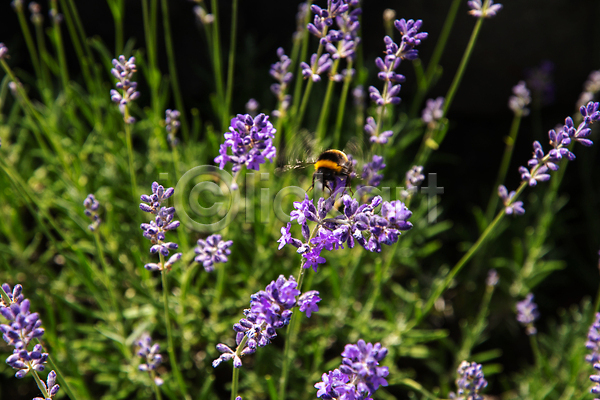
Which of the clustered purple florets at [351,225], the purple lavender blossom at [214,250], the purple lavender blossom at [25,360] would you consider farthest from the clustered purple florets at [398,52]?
the purple lavender blossom at [25,360]

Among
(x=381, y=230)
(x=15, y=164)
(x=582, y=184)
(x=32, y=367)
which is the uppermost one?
(x=582, y=184)

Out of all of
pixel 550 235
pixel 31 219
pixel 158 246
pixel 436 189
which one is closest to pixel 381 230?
pixel 158 246

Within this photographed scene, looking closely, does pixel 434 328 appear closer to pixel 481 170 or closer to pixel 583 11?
pixel 481 170

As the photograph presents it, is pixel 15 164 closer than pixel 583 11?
Yes

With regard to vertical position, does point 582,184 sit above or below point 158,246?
above

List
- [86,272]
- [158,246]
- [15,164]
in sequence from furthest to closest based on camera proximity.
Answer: [15,164] < [86,272] < [158,246]

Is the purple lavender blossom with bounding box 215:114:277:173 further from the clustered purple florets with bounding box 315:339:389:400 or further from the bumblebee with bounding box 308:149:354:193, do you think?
the clustered purple florets with bounding box 315:339:389:400
